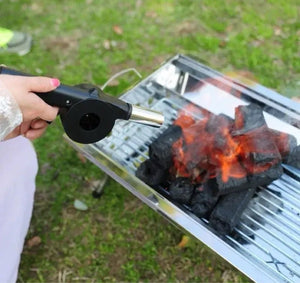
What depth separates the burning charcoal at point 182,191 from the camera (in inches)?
68.3

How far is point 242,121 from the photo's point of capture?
180cm

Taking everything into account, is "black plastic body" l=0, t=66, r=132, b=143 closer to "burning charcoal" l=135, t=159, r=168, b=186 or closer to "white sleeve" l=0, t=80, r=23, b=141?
"white sleeve" l=0, t=80, r=23, b=141

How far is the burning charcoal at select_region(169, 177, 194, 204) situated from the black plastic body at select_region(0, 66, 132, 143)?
458 millimetres

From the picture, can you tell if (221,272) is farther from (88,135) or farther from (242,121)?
(88,135)

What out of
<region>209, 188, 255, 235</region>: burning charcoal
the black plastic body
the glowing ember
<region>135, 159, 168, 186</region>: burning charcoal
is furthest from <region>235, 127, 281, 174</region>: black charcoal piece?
the black plastic body

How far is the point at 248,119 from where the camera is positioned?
1.80 m

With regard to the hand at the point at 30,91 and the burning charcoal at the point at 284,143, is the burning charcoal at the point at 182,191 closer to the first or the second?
the burning charcoal at the point at 284,143

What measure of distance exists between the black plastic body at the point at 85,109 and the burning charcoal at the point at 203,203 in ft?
1.80

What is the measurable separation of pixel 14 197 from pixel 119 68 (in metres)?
1.70

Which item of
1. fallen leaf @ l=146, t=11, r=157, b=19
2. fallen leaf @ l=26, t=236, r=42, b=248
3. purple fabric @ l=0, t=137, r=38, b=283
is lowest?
fallen leaf @ l=26, t=236, r=42, b=248

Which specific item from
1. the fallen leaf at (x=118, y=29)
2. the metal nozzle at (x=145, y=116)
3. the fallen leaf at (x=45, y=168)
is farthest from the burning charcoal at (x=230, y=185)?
the fallen leaf at (x=118, y=29)

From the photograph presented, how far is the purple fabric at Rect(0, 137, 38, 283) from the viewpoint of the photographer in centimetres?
163

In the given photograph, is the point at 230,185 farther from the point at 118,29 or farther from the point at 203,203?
the point at 118,29

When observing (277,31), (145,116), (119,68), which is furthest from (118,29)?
(145,116)
